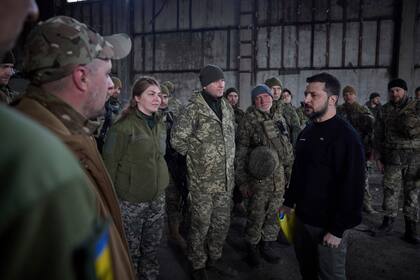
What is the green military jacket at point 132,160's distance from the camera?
290 centimetres

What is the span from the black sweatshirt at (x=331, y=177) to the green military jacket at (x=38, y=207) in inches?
92.4

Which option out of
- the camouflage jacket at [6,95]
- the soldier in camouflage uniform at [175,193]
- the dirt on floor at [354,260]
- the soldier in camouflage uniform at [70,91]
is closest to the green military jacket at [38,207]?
the soldier in camouflage uniform at [70,91]

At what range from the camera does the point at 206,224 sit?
357 cm

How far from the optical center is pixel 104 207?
4.15 feet

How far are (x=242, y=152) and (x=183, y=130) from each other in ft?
3.31

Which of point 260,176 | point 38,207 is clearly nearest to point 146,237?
point 260,176

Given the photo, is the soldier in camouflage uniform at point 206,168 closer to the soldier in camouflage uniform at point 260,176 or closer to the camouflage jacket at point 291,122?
the soldier in camouflage uniform at point 260,176

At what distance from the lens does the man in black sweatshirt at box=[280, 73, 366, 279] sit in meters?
2.45

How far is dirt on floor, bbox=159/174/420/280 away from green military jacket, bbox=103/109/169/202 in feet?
4.42

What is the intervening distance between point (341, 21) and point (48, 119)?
10.9m

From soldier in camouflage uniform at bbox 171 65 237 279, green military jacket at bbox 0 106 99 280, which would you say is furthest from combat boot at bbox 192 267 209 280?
green military jacket at bbox 0 106 99 280

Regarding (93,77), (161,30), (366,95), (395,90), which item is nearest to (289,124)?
(395,90)

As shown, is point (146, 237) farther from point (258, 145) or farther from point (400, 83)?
point (400, 83)

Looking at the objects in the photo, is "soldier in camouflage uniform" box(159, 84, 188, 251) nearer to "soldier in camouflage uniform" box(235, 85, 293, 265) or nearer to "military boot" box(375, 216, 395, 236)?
"soldier in camouflage uniform" box(235, 85, 293, 265)
